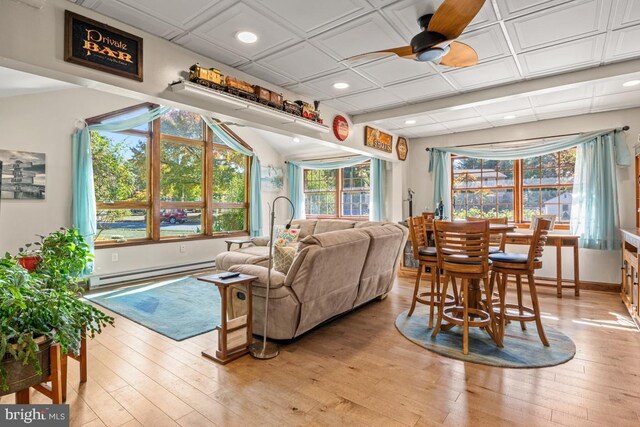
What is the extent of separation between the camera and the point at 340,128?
180 inches

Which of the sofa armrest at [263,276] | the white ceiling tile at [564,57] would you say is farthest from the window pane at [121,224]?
the white ceiling tile at [564,57]

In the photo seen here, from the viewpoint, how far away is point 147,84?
2551 mm

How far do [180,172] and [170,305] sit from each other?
111 inches

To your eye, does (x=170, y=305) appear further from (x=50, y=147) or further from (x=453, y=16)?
(x=453, y=16)

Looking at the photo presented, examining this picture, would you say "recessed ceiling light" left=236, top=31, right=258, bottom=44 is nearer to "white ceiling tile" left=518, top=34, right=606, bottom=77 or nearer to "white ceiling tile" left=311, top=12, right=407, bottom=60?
"white ceiling tile" left=311, top=12, right=407, bottom=60

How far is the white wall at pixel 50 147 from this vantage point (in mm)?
4082

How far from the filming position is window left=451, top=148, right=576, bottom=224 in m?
5.02

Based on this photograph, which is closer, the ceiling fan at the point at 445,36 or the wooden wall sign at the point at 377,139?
the ceiling fan at the point at 445,36

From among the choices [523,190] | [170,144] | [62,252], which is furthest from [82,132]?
[523,190]

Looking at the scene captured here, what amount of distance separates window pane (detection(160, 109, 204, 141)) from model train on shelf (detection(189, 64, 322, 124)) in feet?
9.89

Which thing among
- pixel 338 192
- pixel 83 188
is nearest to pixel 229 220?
pixel 338 192

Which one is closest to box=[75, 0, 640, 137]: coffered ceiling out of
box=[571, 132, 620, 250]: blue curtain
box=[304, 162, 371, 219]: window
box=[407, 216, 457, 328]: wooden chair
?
box=[571, 132, 620, 250]: blue curtain

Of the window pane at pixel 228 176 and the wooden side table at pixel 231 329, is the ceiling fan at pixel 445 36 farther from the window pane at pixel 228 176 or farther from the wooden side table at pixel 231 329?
the window pane at pixel 228 176

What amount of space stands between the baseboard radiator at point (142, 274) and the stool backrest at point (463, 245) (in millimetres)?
4497
